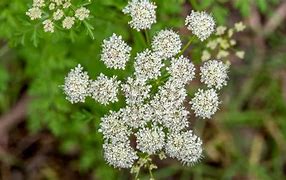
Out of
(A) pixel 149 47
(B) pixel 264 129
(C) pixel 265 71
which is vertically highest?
(C) pixel 265 71

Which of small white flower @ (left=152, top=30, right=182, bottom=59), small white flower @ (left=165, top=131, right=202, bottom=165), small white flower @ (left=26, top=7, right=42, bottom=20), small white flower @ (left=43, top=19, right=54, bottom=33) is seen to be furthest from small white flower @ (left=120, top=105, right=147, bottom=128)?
small white flower @ (left=26, top=7, right=42, bottom=20)

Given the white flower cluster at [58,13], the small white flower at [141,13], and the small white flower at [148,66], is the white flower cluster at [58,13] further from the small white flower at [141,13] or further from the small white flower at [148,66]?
the small white flower at [148,66]

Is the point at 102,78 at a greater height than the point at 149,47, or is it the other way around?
the point at 149,47

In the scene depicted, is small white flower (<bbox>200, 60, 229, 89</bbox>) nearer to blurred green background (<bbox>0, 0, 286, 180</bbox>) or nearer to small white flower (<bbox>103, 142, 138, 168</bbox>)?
small white flower (<bbox>103, 142, 138, 168</bbox>)

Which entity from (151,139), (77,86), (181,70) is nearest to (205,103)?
(181,70)

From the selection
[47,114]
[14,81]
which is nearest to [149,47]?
[47,114]

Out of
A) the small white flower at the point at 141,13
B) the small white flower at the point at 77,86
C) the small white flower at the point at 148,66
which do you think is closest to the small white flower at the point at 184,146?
the small white flower at the point at 148,66

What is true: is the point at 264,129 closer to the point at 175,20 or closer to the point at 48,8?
the point at 175,20

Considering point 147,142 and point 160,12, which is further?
point 160,12
